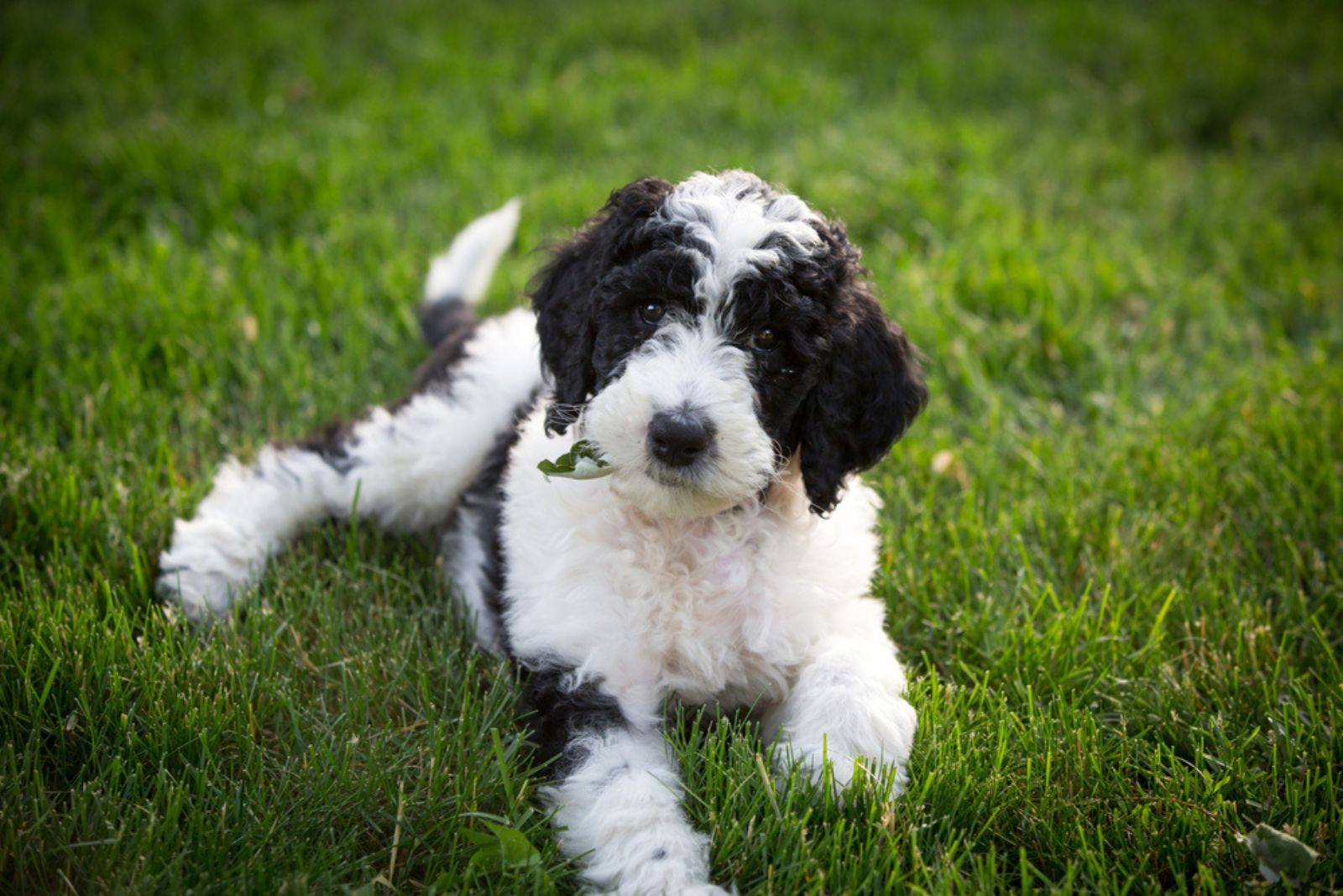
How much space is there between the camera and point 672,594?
2.63 m

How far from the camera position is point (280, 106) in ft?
21.0

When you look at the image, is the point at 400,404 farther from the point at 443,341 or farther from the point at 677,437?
the point at 677,437

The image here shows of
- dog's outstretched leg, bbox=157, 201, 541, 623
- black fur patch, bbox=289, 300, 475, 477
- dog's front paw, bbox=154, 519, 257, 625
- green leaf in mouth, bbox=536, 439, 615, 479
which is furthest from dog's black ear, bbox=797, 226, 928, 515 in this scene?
dog's front paw, bbox=154, 519, 257, 625

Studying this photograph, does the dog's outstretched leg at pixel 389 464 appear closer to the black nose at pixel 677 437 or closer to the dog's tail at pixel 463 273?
the dog's tail at pixel 463 273

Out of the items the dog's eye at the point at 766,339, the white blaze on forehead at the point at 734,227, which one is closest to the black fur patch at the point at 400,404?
the white blaze on forehead at the point at 734,227

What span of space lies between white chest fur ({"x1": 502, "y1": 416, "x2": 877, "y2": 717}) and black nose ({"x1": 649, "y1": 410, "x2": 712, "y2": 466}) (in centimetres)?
19

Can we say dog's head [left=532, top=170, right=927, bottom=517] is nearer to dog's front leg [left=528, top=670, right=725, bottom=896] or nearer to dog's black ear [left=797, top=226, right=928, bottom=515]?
dog's black ear [left=797, top=226, right=928, bottom=515]

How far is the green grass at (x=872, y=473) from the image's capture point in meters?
2.40

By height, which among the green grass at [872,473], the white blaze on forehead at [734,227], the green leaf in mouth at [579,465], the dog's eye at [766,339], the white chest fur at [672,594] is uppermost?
the white blaze on forehead at [734,227]

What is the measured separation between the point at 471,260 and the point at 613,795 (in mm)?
2432

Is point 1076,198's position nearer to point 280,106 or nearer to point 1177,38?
point 1177,38

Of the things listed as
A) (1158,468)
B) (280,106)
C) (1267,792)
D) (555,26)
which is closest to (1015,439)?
(1158,468)

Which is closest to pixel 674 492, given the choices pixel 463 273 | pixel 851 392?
pixel 851 392

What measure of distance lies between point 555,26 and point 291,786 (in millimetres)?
6629
